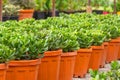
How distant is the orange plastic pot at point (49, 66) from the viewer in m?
6.22

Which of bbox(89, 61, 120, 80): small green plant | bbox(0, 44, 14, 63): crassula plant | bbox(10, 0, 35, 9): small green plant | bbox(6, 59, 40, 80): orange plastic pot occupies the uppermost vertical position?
bbox(10, 0, 35, 9): small green plant

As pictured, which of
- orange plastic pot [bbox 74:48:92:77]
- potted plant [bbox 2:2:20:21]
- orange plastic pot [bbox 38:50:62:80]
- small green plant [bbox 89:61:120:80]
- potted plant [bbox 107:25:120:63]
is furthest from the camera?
potted plant [bbox 2:2:20:21]

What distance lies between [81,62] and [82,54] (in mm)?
159

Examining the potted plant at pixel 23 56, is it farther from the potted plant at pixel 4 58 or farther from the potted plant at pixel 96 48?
the potted plant at pixel 96 48

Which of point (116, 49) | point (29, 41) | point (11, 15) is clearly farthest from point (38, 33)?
point (11, 15)

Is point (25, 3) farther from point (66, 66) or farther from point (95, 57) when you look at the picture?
point (66, 66)

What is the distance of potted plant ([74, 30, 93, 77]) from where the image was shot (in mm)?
7688

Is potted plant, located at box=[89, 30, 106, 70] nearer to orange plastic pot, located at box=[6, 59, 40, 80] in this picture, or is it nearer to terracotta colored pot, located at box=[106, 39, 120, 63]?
terracotta colored pot, located at box=[106, 39, 120, 63]

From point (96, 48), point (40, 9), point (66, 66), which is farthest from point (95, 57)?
point (40, 9)

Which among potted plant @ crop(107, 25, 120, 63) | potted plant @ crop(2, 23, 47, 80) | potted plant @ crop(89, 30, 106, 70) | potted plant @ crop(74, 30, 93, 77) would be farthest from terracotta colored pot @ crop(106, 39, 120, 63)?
potted plant @ crop(2, 23, 47, 80)

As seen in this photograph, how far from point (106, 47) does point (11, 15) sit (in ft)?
22.2

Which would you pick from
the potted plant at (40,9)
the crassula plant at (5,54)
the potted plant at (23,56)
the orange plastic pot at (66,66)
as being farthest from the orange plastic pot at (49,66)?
the potted plant at (40,9)

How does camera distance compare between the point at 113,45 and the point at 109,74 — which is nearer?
the point at 109,74

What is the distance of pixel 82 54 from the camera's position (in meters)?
7.75
